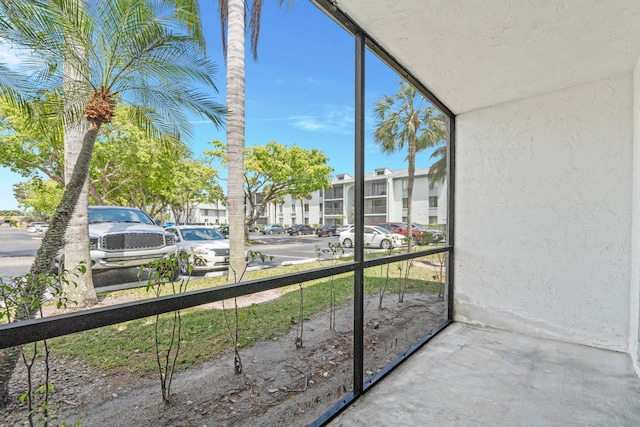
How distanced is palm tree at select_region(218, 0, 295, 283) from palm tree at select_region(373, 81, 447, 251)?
147 centimetres

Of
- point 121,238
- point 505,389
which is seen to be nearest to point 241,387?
point 121,238

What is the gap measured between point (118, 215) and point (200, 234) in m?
0.49

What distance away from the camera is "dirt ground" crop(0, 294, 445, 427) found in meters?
1.43

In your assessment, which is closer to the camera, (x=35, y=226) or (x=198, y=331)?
(x=35, y=226)

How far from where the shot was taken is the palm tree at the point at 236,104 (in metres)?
1.67

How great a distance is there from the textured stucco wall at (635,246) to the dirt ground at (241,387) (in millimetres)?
1643

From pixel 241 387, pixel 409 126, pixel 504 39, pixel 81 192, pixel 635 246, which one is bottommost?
pixel 241 387

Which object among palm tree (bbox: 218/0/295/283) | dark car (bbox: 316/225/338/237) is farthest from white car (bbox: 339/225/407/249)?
palm tree (bbox: 218/0/295/283)

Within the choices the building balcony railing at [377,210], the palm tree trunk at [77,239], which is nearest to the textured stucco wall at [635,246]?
the building balcony railing at [377,210]

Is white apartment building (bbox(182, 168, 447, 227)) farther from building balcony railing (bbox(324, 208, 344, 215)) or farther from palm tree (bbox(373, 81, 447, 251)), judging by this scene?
palm tree (bbox(373, 81, 447, 251))

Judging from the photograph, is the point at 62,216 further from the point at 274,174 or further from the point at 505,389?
the point at 505,389

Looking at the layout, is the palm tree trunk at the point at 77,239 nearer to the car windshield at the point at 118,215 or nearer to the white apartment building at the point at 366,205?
the car windshield at the point at 118,215

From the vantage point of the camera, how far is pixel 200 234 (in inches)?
62.4

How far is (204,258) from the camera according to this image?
1.67 m
